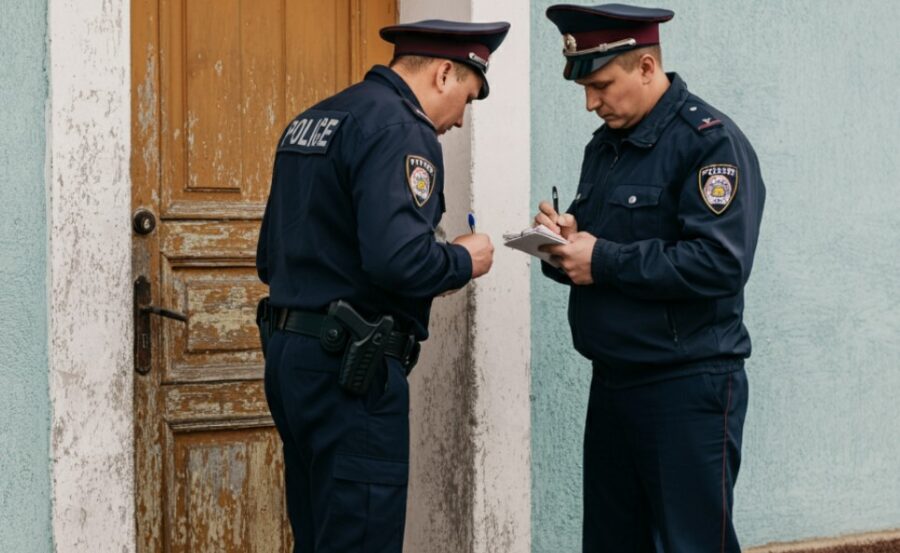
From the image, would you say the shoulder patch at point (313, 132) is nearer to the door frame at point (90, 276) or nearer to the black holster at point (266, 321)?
the black holster at point (266, 321)

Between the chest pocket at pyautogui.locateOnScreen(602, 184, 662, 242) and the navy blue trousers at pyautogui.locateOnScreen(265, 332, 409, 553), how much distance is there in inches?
28.7

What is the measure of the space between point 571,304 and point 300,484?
897 mm

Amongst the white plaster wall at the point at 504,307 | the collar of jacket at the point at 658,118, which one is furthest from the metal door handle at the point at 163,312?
the collar of jacket at the point at 658,118

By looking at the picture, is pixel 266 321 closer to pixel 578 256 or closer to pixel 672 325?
pixel 578 256

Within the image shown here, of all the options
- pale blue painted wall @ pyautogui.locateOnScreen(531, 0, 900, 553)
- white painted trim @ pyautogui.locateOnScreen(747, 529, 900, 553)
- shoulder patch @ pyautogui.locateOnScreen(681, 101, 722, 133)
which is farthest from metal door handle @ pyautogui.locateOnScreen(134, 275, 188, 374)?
white painted trim @ pyautogui.locateOnScreen(747, 529, 900, 553)

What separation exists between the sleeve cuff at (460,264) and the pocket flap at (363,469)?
0.47 meters

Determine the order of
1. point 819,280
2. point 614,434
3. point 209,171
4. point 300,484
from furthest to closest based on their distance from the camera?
point 819,280 < point 209,171 < point 614,434 < point 300,484

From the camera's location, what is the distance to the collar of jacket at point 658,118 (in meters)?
3.38

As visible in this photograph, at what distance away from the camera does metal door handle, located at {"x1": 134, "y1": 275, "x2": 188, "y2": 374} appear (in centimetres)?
376

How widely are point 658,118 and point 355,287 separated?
961mm

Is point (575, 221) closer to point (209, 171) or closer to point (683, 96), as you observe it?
point (683, 96)

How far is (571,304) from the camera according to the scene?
3.54 meters

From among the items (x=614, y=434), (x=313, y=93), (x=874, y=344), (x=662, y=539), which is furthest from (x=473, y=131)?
(x=874, y=344)

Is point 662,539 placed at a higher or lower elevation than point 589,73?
lower
